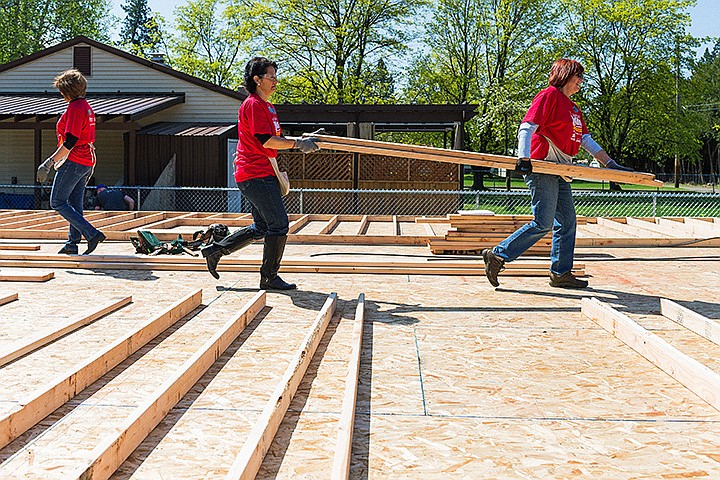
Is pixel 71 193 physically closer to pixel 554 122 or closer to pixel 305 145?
pixel 305 145

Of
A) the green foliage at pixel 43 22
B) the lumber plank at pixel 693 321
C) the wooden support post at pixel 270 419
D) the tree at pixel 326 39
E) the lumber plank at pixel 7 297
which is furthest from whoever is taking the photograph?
the green foliage at pixel 43 22

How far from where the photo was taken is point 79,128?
25.4 ft

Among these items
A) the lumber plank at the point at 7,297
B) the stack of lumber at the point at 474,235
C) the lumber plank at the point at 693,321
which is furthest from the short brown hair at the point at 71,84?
the lumber plank at the point at 693,321

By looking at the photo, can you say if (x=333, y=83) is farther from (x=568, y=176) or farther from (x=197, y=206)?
(x=568, y=176)

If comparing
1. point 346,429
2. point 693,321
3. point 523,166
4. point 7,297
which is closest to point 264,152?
point 523,166

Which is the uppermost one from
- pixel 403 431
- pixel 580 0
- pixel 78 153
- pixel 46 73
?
pixel 580 0

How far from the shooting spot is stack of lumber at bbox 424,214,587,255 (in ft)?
31.1

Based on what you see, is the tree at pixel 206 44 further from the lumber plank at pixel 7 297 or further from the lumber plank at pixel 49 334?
the lumber plank at pixel 49 334

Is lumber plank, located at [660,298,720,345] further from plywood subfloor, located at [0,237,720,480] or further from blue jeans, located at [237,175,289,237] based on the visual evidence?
blue jeans, located at [237,175,289,237]

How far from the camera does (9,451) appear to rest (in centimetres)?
253

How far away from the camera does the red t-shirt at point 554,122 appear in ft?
20.4

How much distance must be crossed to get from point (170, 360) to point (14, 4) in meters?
48.9

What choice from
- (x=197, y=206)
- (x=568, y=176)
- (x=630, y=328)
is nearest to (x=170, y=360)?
(x=630, y=328)

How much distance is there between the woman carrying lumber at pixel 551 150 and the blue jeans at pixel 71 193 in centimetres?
454
